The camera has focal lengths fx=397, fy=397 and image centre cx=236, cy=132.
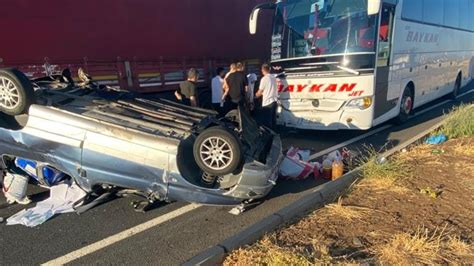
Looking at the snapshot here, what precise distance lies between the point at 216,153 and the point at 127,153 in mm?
A: 946

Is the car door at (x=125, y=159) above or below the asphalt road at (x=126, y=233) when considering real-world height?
above

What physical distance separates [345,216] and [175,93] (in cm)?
515

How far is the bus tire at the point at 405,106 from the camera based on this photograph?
934cm

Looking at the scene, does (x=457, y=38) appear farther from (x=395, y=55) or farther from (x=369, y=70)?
(x=369, y=70)

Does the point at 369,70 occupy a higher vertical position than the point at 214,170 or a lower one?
higher

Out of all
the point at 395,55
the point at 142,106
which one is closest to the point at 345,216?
the point at 142,106

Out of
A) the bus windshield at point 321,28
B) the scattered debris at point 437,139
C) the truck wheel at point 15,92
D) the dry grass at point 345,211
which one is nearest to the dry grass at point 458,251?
the dry grass at point 345,211

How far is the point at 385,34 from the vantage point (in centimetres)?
769

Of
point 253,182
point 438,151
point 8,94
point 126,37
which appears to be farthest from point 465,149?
point 8,94

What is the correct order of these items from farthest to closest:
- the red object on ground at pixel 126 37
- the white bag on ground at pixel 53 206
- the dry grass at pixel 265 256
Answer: the red object on ground at pixel 126 37, the white bag on ground at pixel 53 206, the dry grass at pixel 265 256

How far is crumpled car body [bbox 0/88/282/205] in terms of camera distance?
4168mm

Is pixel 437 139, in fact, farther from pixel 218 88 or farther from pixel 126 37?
pixel 126 37

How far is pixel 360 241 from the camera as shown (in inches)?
139

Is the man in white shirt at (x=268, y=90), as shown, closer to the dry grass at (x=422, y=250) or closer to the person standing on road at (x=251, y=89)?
the person standing on road at (x=251, y=89)
